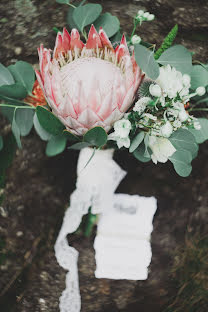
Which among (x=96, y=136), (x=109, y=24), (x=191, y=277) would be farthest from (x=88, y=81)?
(x=191, y=277)

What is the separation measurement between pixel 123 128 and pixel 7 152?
461mm

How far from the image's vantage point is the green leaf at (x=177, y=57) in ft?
2.31

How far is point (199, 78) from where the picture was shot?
76cm

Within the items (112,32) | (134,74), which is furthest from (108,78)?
(112,32)

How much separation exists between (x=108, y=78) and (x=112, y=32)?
18 centimetres

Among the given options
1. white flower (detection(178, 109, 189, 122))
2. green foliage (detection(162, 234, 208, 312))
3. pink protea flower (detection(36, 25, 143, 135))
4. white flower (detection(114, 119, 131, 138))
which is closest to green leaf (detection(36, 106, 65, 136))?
pink protea flower (detection(36, 25, 143, 135))

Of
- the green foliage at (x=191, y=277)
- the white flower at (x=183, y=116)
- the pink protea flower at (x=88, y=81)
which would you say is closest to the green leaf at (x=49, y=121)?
the pink protea flower at (x=88, y=81)

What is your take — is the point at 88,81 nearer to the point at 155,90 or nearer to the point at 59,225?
the point at 155,90

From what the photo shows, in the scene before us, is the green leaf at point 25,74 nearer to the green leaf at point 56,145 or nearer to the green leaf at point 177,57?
the green leaf at point 56,145

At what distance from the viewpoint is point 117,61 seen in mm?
718

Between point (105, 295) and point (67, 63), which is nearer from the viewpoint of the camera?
point (67, 63)

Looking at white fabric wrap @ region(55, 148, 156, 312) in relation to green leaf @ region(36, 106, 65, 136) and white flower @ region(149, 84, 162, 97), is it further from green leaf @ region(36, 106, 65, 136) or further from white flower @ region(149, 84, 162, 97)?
white flower @ region(149, 84, 162, 97)

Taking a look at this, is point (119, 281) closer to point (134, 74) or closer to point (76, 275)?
point (76, 275)

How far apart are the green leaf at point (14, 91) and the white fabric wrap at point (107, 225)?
0.28 m
